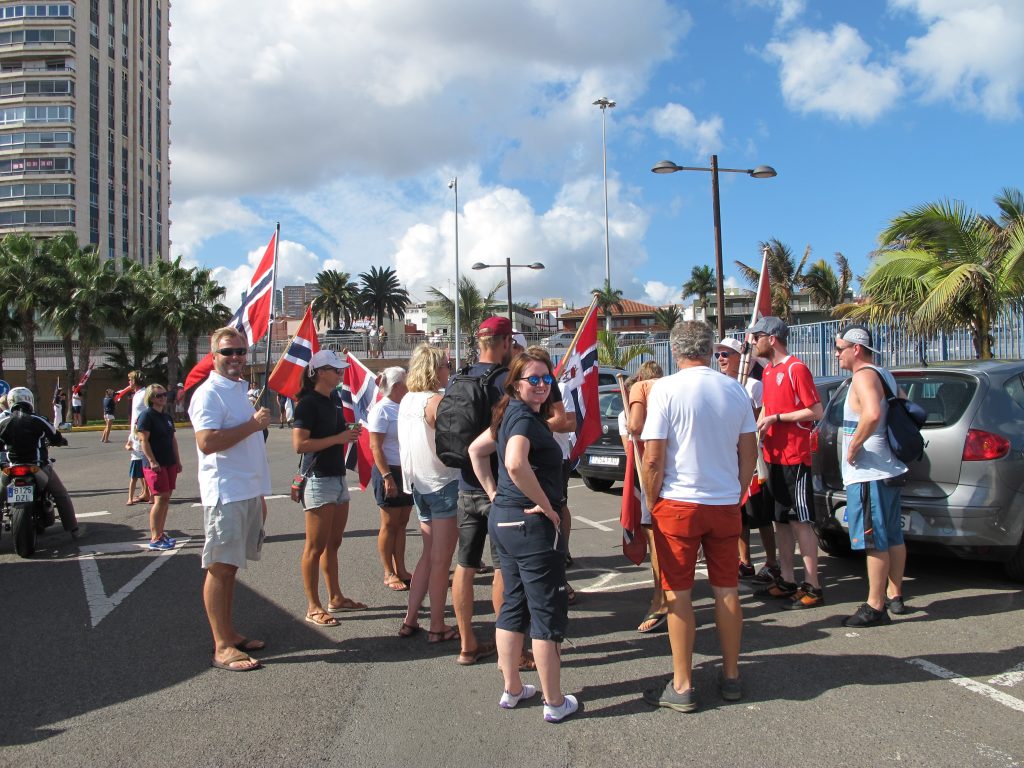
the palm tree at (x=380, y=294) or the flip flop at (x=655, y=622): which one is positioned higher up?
the palm tree at (x=380, y=294)

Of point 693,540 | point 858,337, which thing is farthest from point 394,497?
point 858,337

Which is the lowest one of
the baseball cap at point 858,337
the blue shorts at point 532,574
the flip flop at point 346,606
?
the flip flop at point 346,606

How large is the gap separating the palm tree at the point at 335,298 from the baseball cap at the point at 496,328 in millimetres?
72434

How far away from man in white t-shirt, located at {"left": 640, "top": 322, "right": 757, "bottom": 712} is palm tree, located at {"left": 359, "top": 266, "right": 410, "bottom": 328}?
254 ft

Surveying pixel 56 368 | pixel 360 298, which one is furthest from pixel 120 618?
pixel 360 298

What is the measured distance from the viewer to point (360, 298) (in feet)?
257

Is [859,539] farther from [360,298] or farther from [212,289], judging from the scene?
[360,298]

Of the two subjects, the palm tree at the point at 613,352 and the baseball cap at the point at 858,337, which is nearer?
the baseball cap at the point at 858,337

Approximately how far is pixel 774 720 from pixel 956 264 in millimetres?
9559

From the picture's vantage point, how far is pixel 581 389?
227 inches

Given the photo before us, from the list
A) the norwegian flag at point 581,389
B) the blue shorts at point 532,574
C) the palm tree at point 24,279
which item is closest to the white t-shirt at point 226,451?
the blue shorts at point 532,574

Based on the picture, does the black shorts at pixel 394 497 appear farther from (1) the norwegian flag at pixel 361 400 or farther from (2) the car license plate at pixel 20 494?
(2) the car license plate at pixel 20 494

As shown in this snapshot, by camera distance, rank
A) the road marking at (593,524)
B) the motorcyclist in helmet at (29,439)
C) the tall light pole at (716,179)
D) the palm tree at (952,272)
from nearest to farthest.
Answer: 1. the motorcyclist in helmet at (29,439)
2. the road marking at (593,524)
3. the palm tree at (952,272)
4. the tall light pole at (716,179)

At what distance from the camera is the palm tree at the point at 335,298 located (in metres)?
75.5
